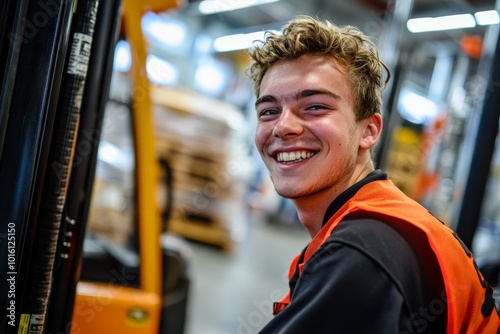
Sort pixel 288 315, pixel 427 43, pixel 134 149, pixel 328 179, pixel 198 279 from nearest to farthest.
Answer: pixel 288 315 → pixel 328 179 → pixel 134 149 → pixel 198 279 → pixel 427 43

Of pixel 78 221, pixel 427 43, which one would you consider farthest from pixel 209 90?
pixel 78 221

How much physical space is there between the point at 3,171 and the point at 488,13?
31.9 feet

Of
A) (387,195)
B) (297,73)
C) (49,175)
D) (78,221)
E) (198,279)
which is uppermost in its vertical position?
(297,73)

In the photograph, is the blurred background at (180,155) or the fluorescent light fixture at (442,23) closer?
the blurred background at (180,155)

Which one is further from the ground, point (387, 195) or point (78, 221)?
point (387, 195)

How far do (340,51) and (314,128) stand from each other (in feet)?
0.93

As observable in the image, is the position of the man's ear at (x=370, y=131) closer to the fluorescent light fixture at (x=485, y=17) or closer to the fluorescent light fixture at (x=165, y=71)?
the fluorescent light fixture at (x=485, y=17)

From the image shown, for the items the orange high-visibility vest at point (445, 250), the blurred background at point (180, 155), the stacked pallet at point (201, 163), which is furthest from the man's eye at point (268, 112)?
the stacked pallet at point (201, 163)

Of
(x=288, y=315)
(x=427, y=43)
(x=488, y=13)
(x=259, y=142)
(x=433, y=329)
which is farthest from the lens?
(x=427, y=43)

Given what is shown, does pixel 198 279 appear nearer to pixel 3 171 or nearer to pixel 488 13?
pixel 3 171

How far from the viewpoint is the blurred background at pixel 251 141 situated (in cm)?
468

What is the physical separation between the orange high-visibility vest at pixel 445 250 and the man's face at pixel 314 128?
0.15 metres

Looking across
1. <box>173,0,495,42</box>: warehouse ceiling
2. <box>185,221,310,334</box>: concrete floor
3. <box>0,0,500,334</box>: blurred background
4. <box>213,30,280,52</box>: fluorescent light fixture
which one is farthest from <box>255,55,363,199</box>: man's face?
<box>213,30,280,52</box>: fluorescent light fixture

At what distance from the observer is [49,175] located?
5.70 ft
